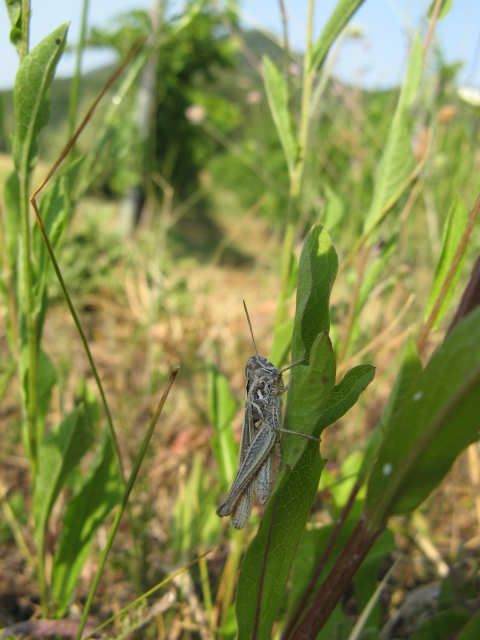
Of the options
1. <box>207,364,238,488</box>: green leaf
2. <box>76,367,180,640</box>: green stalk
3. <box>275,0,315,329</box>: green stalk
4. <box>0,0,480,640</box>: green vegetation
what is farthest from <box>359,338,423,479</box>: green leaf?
<box>207,364,238,488</box>: green leaf

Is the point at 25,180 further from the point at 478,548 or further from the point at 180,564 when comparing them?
the point at 478,548

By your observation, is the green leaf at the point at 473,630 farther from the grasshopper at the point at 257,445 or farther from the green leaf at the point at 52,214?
the green leaf at the point at 52,214

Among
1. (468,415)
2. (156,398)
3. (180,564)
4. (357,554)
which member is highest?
(468,415)

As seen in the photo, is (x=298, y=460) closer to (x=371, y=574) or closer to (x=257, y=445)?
(x=257, y=445)

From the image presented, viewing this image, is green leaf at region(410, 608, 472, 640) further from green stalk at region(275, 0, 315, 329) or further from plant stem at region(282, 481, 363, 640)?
green stalk at region(275, 0, 315, 329)

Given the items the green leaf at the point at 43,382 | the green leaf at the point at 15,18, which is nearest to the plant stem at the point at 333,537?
the green leaf at the point at 43,382

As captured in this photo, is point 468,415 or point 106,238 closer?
point 468,415

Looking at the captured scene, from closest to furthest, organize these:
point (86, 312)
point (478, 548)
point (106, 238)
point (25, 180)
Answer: point (25, 180) → point (478, 548) → point (86, 312) → point (106, 238)

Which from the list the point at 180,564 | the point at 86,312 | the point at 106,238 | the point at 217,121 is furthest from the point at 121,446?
the point at 217,121
